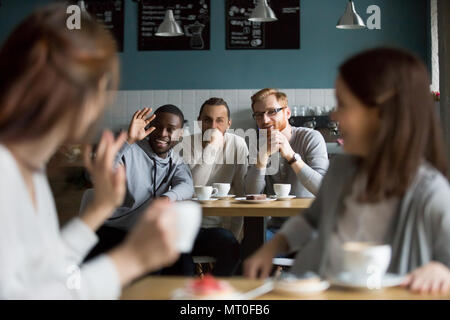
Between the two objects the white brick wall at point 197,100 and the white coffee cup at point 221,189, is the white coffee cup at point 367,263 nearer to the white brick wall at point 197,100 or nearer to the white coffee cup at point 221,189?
the white coffee cup at point 221,189

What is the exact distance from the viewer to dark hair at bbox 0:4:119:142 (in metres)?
0.88

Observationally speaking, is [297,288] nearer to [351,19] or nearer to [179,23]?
[351,19]

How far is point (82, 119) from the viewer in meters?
0.94

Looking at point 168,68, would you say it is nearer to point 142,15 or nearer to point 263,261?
point 142,15

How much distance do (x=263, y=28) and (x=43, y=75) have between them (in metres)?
6.40

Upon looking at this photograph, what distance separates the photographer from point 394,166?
120 cm

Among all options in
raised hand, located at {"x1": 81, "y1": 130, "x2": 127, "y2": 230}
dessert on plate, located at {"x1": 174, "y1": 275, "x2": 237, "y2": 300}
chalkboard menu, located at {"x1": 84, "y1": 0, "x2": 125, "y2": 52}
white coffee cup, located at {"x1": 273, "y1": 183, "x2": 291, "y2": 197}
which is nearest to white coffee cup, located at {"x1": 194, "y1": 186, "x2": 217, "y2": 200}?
white coffee cup, located at {"x1": 273, "y1": 183, "x2": 291, "y2": 197}

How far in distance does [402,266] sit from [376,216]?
117mm

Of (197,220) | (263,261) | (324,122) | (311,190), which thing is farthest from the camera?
(324,122)

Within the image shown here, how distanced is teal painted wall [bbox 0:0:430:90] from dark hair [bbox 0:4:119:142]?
604cm

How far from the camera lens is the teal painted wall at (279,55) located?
6906 millimetres

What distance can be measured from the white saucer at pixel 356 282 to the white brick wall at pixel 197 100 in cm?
584

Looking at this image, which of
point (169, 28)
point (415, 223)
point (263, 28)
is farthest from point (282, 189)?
point (263, 28)
